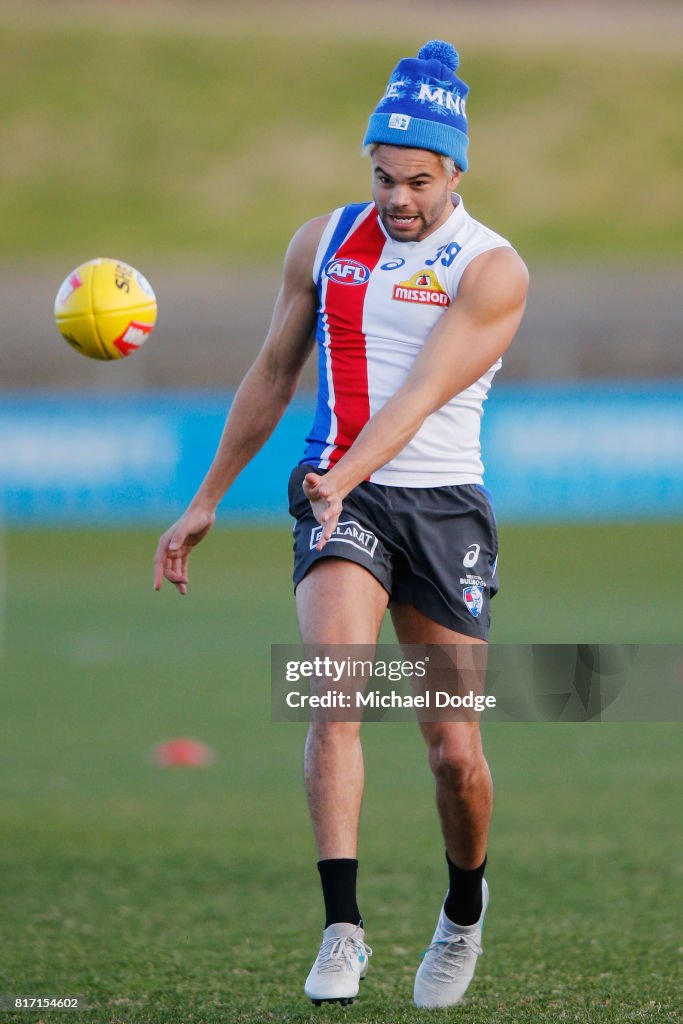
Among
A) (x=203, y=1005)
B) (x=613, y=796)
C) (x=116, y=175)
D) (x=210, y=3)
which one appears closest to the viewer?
(x=203, y=1005)

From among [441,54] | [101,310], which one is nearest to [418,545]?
[101,310]

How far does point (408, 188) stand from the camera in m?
4.79

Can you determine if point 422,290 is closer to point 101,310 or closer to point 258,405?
point 258,405

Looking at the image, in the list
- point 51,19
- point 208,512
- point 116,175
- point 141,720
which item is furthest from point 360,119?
point 208,512

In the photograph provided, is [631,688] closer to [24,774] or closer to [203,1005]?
[24,774]

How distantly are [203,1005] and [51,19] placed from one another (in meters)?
50.1

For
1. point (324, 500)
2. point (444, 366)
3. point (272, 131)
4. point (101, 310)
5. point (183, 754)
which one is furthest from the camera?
point (272, 131)

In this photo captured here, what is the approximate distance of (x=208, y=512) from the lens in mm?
5129

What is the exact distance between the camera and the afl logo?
493cm

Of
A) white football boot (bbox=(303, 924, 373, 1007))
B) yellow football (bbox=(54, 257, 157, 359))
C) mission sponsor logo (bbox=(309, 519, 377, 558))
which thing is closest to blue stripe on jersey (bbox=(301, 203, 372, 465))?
mission sponsor logo (bbox=(309, 519, 377, 558))

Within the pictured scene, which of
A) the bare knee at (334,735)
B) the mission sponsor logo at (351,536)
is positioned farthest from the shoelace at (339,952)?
the mission sponsor logo at (351,536)

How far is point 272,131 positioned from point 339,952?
146 feet

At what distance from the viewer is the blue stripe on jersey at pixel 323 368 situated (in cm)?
500

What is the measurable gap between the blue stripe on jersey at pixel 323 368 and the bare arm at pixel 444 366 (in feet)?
1.07
